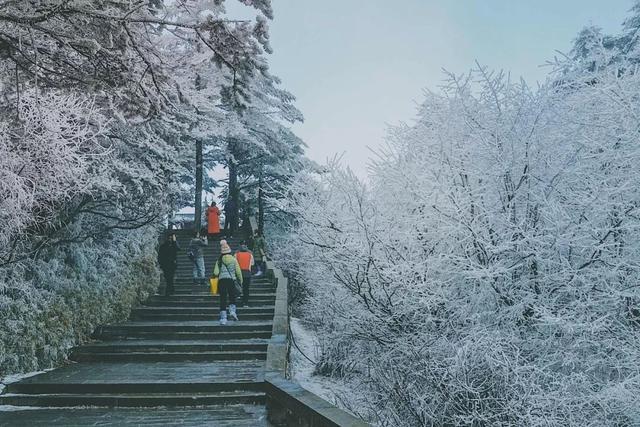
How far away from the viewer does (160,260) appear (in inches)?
580

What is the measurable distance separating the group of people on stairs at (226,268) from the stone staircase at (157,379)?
603 millimetres

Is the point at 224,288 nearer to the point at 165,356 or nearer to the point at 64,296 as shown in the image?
the point at 165,356

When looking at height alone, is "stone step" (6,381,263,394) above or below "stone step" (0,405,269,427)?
above

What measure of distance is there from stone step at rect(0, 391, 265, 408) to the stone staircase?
13 mm

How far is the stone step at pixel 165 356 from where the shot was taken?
10125 millimetres

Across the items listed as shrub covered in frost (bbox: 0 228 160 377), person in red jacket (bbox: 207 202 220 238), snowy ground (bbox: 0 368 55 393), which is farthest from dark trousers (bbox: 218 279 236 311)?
person in red jacket (bbox: 207 202 220 238)

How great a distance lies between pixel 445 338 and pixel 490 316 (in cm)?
77

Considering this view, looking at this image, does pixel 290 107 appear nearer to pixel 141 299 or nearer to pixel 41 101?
pixel 141 299

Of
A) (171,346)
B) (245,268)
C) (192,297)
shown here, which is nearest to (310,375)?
(245,268)

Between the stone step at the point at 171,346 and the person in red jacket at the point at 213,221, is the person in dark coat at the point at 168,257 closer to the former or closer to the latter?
the stone step at the point at 171,346

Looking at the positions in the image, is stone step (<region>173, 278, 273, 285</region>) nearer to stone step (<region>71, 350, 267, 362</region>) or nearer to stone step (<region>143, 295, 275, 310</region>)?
stone step (<region>143, 295, 275, 310</region>)

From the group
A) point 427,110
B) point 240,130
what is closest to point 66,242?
point 427,110

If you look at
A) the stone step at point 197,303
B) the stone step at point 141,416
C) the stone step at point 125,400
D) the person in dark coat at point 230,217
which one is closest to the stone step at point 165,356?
the stone step at point 125,400

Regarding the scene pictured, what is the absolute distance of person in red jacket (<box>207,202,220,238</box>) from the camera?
22.5m
